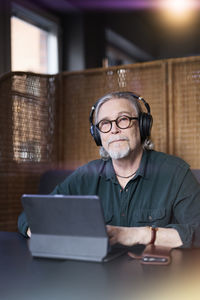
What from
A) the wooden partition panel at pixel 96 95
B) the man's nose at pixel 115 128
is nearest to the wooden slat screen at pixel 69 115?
the wooden partition panel at pixel 96 95

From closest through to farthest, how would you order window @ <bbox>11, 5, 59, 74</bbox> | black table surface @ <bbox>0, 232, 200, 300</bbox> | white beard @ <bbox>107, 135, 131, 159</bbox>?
black table surface @ <bbox>0, 232, 200, 300</bbox> < white beard @ <bbox>107, 135, 131, 159</bbox> < window @ <bbox>11, 5, 59, 74</bbox>

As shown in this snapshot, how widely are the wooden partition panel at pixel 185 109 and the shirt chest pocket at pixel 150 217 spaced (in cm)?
65

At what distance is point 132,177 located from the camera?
5.18 ft

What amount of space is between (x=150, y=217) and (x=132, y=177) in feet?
0.61

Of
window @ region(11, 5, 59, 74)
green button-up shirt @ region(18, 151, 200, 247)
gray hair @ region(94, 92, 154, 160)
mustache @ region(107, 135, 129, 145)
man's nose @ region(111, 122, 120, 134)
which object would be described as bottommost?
green button-up shirt @ region(18, 151, 200, 247)

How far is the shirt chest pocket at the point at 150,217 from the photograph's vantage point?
4.74 feet

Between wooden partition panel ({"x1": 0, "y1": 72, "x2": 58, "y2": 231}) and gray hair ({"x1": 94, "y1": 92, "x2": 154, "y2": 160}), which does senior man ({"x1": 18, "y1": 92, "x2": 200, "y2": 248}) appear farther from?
wooden partition panel ({"x1": 0, "y1": 72, "x2": 58, "y2": 231})

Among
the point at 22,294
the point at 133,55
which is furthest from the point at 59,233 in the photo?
the point at 133,55

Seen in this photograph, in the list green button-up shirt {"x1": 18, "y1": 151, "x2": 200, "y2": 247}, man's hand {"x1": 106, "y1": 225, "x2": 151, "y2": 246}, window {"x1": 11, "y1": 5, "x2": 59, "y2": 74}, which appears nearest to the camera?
man's hand {"x1": 106, "y1": 225, "x2": 151, "y2": 246}

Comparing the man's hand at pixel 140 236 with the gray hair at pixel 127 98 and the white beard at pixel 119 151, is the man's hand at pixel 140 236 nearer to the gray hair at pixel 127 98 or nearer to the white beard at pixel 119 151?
the white beard at pixel 119 151

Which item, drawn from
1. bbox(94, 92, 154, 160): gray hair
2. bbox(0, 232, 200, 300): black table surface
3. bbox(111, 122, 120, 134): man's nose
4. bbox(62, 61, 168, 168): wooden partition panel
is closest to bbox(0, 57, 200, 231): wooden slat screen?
bbox(62, 61, 168, 168): wooden partition panel

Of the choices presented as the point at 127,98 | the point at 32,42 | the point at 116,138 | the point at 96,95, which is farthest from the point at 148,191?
the point at 32,42

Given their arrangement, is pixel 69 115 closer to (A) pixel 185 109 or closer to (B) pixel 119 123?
(A) pixel 185 109

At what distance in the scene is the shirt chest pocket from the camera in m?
1.45
